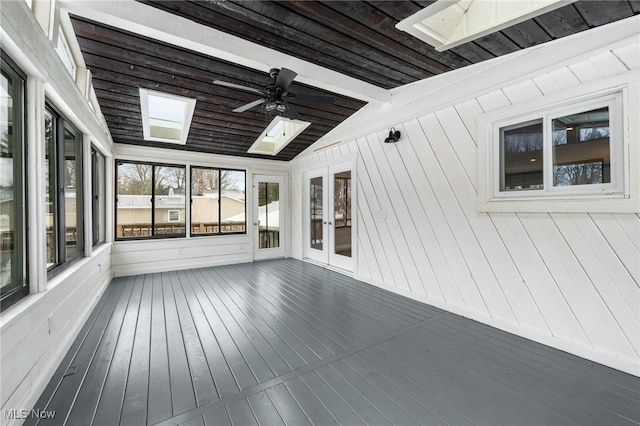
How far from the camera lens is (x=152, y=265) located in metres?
5.21

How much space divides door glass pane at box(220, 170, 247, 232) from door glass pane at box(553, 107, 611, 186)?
5.48 m

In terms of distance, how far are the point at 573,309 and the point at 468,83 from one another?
2.39 m

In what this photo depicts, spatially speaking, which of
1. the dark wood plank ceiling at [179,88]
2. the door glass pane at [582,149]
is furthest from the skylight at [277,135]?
the door glass pane at [582,149]

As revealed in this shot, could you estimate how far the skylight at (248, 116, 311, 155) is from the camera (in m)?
4.89

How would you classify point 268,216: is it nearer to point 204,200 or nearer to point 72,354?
point 204,200

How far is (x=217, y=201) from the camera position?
5.97 metres

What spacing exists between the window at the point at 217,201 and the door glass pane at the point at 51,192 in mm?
3201

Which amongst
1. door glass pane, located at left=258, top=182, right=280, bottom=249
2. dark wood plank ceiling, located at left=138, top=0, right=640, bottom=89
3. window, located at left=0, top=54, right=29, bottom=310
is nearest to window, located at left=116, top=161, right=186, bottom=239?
door glass pane, located at left=258, top=182, right=280, bottom=249

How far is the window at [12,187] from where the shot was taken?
1.60m

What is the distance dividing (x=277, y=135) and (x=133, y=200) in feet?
10.1

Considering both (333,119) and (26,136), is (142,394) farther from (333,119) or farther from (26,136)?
(333,119)

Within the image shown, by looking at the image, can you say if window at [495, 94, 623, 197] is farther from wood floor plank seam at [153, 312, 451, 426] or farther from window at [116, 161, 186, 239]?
window at [116, 161, 186, 239]

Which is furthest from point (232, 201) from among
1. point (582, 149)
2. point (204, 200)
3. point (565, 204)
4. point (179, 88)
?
point (582, 149)

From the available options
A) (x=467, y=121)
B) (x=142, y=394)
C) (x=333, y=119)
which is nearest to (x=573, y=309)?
(x=467, y=121)
